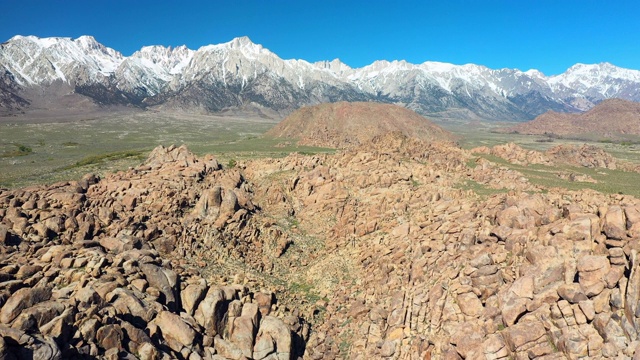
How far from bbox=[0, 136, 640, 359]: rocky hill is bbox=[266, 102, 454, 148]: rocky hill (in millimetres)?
65369

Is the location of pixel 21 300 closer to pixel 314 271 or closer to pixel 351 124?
pixel 314 271

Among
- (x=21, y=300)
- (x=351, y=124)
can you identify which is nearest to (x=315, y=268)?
(x=21, y=300)

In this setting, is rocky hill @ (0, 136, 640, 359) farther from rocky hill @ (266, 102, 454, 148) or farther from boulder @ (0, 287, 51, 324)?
rocky hill @ (266, 102, 454, 148)

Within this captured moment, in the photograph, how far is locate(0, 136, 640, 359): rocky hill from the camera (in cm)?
1758

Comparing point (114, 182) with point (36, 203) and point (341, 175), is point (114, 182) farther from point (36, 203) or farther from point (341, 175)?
point (341, 175)

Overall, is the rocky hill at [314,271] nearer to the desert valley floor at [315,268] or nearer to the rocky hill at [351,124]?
the desert valley floor at [315,268]

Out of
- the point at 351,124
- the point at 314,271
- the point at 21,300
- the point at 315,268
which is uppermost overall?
the point at 351,124

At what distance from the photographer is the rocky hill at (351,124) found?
104 metres

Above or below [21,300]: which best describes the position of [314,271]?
below

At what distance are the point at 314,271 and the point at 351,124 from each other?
82.8 m

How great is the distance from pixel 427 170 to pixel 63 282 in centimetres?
3193

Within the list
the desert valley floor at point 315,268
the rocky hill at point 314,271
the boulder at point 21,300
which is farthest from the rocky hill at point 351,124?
the boulder at point 21,300

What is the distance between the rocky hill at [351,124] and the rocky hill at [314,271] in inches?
2574

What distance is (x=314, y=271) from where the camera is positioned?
98.5ft
